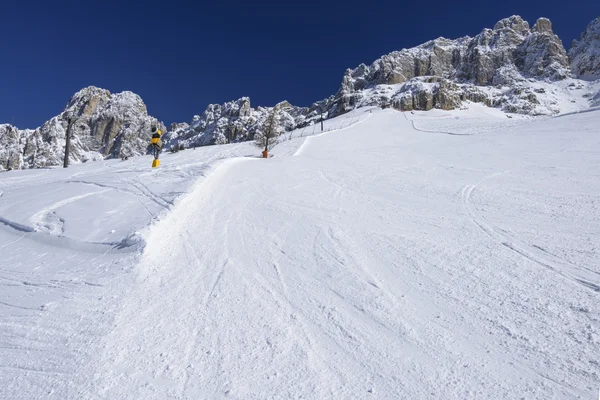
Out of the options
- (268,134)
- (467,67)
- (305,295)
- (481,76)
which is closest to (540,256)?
(305,295)

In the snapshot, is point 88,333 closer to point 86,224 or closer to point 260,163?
point 86,224

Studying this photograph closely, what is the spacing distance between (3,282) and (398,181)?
9.63 metres

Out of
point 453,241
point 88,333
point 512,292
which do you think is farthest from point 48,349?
point 453,241

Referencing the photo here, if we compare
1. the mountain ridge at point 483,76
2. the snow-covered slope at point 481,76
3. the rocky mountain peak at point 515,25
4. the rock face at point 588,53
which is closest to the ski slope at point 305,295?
the mountain ridge at point 483,76

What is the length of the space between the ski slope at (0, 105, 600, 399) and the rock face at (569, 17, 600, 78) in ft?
473

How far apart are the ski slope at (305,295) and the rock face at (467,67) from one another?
88.1 metres

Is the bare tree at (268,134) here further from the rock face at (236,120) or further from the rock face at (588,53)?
the rock face at (588,53)

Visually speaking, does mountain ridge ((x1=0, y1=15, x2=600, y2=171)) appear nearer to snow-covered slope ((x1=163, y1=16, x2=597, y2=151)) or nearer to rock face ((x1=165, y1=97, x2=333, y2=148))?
snow-covered slope ((x1=163, y1=16, x2=597, y2=151))

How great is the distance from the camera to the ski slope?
2682 mm

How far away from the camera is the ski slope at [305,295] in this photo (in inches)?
106

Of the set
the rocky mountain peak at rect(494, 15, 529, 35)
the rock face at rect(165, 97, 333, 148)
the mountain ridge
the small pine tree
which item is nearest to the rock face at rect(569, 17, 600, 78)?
the mountain ridge

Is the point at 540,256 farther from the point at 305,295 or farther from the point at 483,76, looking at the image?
the point at 483,76

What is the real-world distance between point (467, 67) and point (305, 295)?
143479 mm

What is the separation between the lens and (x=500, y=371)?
2.64m
